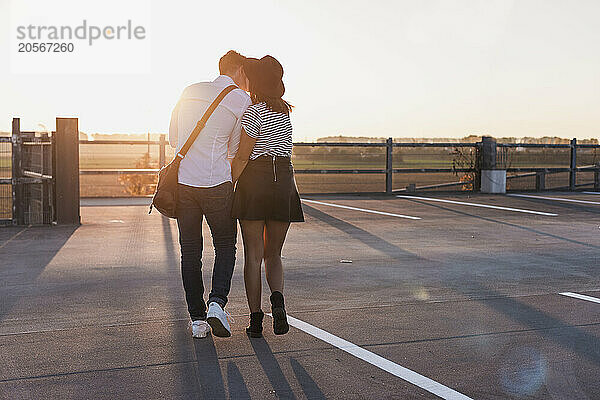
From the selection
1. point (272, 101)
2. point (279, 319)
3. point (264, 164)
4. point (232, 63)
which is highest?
point (232, 63)

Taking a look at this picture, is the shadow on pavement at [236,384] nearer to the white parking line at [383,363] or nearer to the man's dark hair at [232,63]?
the white parking line at [383,363]

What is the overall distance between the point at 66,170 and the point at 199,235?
23.0 feet

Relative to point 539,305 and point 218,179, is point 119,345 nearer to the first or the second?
point 218,179

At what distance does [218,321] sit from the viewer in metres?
4.91

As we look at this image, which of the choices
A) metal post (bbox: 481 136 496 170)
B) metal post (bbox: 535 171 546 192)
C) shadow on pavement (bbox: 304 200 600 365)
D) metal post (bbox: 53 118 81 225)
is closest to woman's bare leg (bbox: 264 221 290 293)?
shadow on pavement (bbox: 304 200 600 365)

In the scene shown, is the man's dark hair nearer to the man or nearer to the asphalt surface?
Answer: the man

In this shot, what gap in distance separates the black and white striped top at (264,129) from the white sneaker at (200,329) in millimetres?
1143

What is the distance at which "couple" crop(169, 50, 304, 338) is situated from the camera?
4.97m

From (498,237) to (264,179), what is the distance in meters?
6.45

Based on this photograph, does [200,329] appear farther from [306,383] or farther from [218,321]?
[306,383]

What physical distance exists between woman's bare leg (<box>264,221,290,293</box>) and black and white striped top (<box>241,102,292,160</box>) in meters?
0.50

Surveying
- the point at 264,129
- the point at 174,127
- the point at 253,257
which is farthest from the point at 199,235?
the point at 264,129

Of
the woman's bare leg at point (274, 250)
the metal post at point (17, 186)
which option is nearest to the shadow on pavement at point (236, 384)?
the woman's bare leg at point (274, 250)

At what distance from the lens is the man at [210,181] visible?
4977mm
